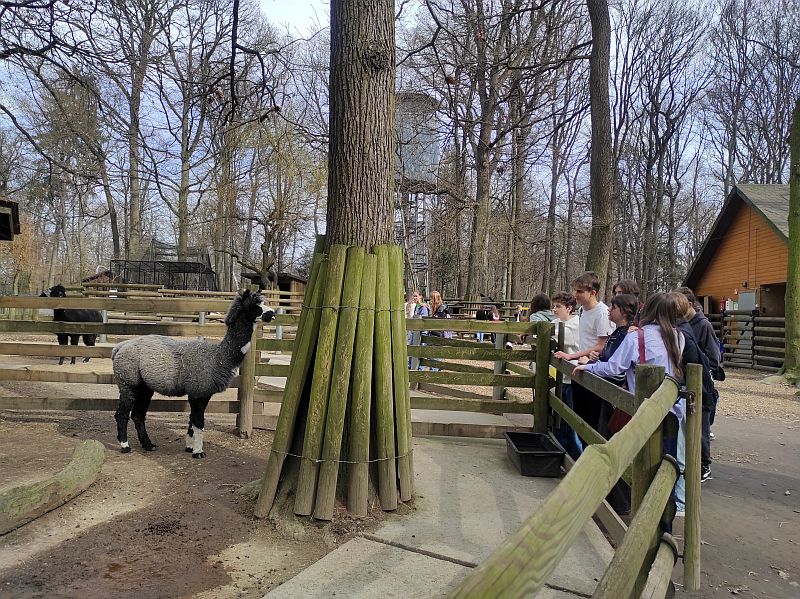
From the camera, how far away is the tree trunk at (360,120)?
12.4 feet

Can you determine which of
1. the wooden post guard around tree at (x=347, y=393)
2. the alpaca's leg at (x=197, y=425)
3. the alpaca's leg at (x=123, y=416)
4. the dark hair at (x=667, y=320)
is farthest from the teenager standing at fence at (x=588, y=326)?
the alpaca's leg at (x=123, y=416)

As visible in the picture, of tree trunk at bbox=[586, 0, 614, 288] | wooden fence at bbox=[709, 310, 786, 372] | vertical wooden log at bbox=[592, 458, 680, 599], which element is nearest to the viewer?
vertical wooden log at bbox=[592, 458, 680, 599]

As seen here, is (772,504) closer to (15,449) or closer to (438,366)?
(438,366)

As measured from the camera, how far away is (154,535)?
10.9ft

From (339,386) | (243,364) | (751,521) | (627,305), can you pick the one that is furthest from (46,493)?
(751,521)

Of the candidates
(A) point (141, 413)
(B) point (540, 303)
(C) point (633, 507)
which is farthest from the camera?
(B) point (540, 303)

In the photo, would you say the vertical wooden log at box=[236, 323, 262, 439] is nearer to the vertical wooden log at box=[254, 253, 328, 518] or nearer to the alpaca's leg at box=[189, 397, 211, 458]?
the alpaca's leg at box=[189, 397, 211, 458]

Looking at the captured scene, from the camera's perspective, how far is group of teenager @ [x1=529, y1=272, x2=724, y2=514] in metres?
3.93

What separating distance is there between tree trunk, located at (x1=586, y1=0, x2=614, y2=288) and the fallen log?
6789mm

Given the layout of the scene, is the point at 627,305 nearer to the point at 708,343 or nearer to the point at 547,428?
the point at 708,343

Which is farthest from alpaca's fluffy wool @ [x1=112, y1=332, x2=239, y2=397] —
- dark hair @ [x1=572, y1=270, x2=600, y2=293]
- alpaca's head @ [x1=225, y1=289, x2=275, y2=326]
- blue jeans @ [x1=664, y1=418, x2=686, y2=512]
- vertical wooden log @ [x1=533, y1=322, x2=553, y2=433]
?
blue jeans @ [x1=664, y1=418, x2=686, y2=512]

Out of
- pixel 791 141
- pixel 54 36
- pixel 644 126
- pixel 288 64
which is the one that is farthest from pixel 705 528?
pixel 644 126

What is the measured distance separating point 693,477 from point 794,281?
11529mm

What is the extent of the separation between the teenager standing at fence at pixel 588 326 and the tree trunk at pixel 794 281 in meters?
9.20
